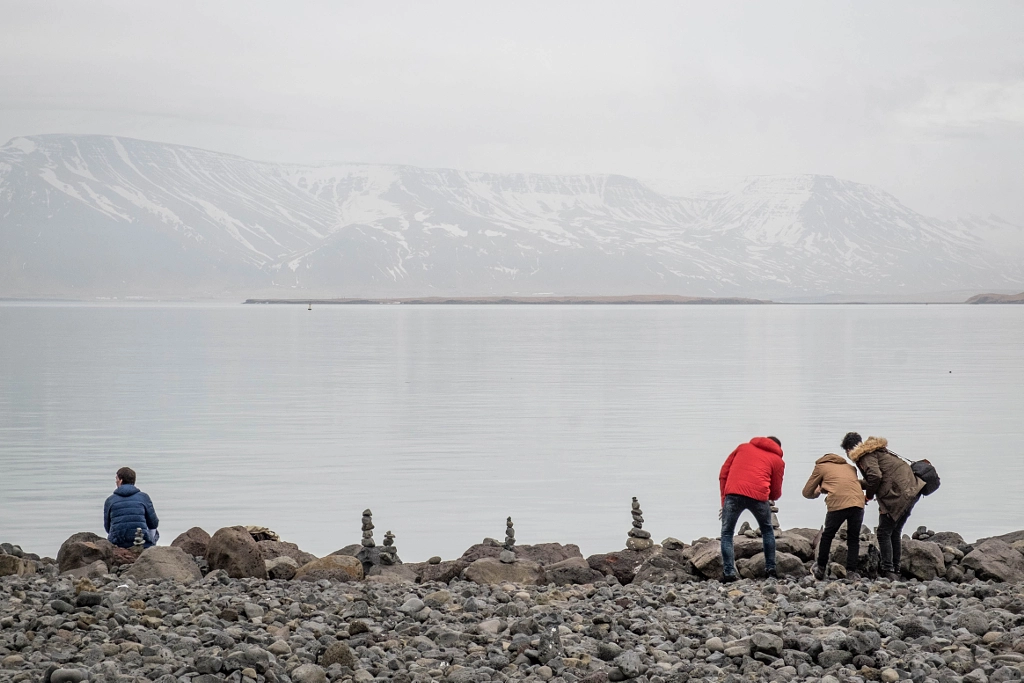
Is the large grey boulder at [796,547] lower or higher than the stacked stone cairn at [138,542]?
lower

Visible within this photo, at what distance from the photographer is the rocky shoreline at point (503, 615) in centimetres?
775

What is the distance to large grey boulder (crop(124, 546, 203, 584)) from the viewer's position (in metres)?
11.5

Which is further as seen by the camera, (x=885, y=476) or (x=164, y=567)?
(x=885, y=476)

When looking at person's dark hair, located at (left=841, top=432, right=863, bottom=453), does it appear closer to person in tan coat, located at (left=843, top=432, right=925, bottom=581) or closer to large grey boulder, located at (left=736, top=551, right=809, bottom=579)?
person in tan coat, located at (left=843, top=432, right=925, bottom=581)

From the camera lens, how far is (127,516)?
1331 centimetres

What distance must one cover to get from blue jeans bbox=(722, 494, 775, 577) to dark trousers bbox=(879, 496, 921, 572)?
1.19 metres

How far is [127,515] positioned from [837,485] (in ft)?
28.2

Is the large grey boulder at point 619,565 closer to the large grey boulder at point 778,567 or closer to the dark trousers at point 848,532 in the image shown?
the large grey boulder at point 778,567

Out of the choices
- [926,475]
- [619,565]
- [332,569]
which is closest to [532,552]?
[619,565]

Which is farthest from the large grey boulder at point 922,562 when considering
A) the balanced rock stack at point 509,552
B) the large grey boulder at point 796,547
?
the balanced rock stack at point 509,552

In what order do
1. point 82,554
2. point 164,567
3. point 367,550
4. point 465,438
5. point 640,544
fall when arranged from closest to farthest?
point 164,567 < point 82,554 < point 367,550 < point 640,544 < point 465,438

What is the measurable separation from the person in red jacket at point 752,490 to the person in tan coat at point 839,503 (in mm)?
444

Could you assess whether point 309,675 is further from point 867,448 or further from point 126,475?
point 867,448

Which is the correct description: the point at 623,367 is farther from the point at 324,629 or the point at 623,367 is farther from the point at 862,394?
the point at 324,629
